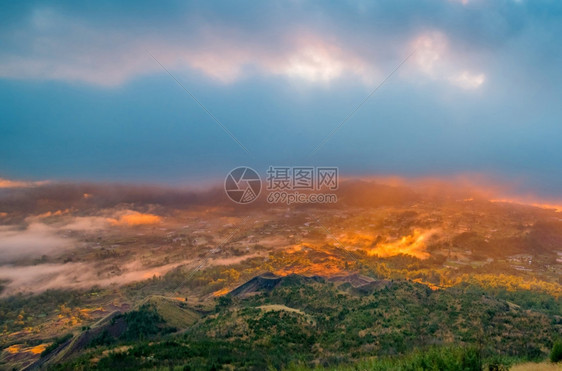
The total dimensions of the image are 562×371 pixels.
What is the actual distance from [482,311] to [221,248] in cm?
15802

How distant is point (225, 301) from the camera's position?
11369cm

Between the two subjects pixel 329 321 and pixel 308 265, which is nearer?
pixel 329 321

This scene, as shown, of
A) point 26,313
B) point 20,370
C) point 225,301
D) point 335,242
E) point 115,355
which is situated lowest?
point 26,313

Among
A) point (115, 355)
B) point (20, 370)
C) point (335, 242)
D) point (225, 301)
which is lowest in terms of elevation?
point (20, 370)

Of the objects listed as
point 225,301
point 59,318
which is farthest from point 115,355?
point 59,318

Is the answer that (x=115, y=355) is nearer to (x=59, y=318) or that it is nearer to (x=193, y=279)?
(x=59, y=318)

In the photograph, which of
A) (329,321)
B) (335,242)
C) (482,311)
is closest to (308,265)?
(335,242)

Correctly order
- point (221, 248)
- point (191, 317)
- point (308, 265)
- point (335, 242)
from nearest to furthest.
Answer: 1. point (191, 317)
2. point (308, 265)
3. point (335, 242)
4. point (221, 248)

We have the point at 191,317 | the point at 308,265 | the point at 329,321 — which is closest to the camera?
the point at 329,321

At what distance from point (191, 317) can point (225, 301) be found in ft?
60.7

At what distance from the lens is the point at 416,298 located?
80625mm

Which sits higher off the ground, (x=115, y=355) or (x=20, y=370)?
(x=115, y=355)

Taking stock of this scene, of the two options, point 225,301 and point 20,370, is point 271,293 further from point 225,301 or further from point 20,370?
point 20,370

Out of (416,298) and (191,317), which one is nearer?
(416,298)
